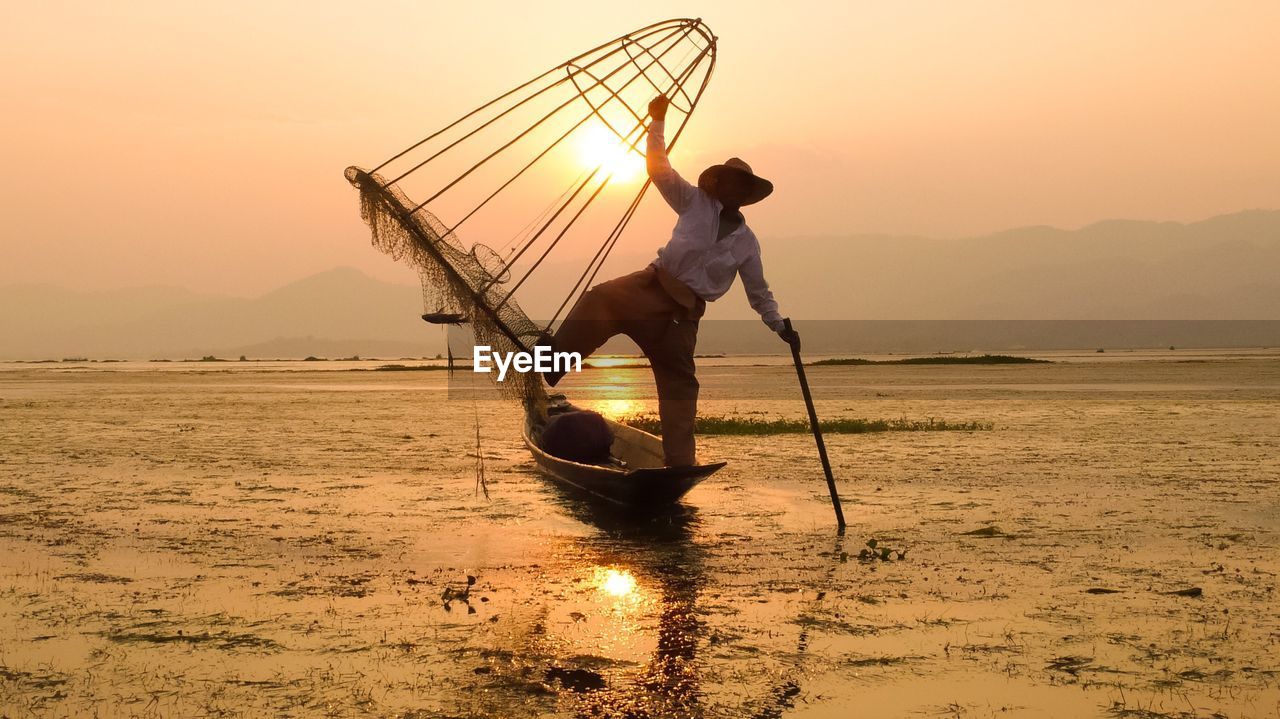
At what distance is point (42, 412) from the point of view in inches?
910

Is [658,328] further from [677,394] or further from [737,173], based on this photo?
[737,173]

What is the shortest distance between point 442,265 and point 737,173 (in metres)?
2.67

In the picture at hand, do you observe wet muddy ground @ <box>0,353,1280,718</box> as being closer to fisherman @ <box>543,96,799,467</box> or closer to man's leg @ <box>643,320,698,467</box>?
man's leg @ <box>643,320,698,467</box>

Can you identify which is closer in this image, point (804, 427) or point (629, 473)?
point (629, 473)

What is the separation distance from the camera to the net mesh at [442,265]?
9.16 metres

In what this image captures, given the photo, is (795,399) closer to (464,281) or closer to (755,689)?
(464,281)

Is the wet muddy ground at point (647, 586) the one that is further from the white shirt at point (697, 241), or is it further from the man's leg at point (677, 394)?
the white shirt at point (697, 241)

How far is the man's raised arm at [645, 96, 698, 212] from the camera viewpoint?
796cm

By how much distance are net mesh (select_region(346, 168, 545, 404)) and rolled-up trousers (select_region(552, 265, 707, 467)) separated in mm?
895

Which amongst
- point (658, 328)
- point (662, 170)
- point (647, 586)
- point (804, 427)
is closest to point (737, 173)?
point (662, 170)

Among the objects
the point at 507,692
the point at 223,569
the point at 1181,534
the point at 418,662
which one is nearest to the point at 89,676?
the point at 418,662

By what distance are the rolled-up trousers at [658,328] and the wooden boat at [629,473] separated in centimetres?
24

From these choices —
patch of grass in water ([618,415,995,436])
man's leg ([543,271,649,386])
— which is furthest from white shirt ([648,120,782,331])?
patch of grass in water ([618,415,995,436])

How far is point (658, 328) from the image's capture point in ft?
27.7
